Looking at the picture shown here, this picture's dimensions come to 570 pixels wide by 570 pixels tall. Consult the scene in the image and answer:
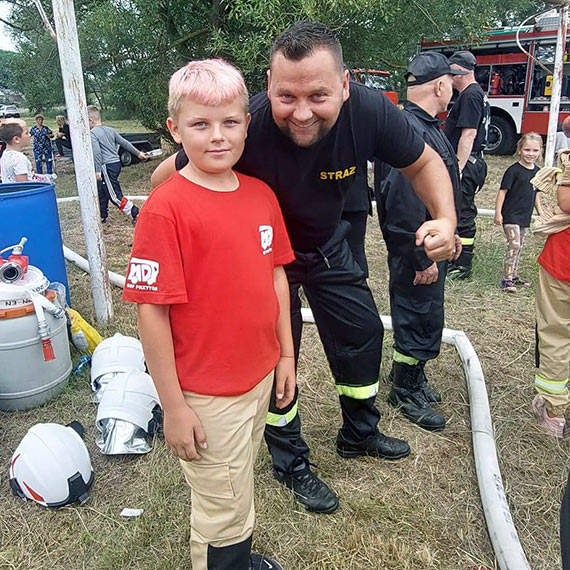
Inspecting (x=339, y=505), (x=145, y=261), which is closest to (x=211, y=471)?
(x=145, y=261)

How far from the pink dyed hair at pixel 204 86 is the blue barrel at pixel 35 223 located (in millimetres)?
2528

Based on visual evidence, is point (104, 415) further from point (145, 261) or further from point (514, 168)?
point (514, 168)

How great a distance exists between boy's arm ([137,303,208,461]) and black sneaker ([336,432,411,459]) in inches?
52.6

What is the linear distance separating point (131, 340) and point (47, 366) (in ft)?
1.68

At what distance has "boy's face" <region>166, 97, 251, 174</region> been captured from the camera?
1.54 m

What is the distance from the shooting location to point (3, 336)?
122 inches

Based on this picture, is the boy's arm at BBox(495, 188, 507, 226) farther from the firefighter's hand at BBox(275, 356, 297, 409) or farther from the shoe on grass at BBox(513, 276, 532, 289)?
the firefighter's hand at BBox(275, 356, 297, 409)

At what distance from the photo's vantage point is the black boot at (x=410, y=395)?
3.14 metres

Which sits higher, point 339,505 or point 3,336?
point 3,336

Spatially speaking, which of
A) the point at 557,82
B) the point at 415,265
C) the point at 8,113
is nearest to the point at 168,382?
the point at 415,265

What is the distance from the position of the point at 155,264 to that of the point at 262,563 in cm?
134

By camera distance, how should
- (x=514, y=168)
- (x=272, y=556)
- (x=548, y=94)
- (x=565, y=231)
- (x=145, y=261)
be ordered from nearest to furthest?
(x=145, y=261)
(x=272, y=556)
(x=565, y=231)
(x=514, y=168)
(x=548, y=94)

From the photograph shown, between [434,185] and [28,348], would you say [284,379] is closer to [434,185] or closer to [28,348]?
[434,185]

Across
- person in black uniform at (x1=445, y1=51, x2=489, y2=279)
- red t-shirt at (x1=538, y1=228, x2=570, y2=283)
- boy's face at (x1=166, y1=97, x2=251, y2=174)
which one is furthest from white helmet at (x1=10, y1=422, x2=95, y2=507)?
person in black uniform at (x1=445, y1=51, x2=489, y2=279)
